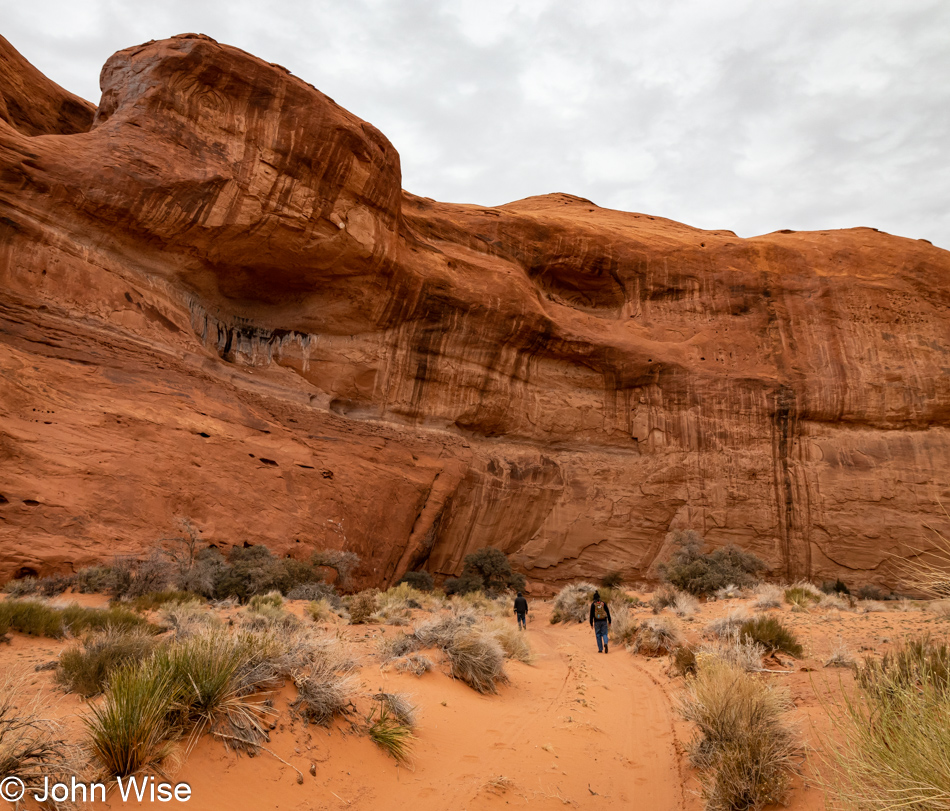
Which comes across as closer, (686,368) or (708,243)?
(686,368)

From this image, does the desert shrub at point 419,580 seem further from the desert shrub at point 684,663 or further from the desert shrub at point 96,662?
the desert shrub at point 96,662

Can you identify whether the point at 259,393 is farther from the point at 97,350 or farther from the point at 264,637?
the point at 264,637

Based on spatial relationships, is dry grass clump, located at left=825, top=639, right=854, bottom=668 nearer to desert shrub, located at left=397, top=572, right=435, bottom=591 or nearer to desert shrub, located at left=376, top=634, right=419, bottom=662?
desert shrub, located at left=376, top=634, right=419, bottom=662

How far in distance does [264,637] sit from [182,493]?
9396mm

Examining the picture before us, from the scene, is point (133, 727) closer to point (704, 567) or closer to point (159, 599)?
point (159, 599)

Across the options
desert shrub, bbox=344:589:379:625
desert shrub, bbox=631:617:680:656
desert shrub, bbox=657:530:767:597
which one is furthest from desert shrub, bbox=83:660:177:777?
desert shrub, bbox=657:530:767:597

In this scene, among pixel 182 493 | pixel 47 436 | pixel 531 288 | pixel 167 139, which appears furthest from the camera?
pixel 531 288

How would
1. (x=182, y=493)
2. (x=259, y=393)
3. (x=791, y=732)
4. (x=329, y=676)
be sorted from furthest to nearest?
(x=259, y=393), (x=182, y=493), (x=329, y=676), (x=791, y=732)

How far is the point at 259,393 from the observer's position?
17094 millimetres

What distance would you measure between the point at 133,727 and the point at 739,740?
12.3 ft

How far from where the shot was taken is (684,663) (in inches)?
279

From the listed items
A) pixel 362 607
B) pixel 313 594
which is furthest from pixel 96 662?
pixel 313 594

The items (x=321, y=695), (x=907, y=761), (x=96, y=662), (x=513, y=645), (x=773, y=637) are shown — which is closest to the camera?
(x=907, y=761)

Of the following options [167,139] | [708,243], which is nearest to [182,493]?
[167,139]
